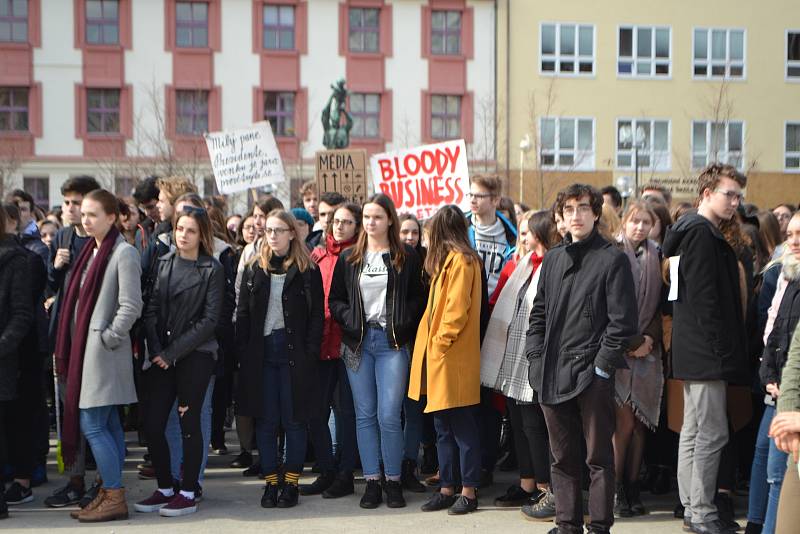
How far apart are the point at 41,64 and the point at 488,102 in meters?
16.0

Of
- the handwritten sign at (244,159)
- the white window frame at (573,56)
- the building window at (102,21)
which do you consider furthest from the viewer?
the white window frame at (573,56)

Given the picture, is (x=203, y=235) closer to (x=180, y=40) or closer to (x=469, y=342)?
(x=469, y=342)

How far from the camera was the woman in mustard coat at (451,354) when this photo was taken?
667 centimetres

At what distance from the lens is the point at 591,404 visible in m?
Result: 5.61

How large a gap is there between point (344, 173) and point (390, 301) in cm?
374

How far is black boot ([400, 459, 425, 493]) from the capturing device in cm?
746

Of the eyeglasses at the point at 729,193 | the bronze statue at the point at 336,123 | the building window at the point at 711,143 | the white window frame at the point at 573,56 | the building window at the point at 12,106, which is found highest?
the white window frame at the point at 573,56

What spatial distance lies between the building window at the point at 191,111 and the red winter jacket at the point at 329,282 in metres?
28.3

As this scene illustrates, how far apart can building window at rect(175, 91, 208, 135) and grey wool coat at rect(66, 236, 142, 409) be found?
29.0m

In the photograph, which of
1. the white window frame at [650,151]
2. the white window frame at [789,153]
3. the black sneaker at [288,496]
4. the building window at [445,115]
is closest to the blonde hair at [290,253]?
the black sneaker at [288,496]

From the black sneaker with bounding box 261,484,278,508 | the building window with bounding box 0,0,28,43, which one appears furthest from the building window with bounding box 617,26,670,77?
the black sneaker with bounding box 261,484,278,508

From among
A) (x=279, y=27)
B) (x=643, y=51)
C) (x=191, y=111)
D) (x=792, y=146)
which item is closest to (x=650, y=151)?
(x=643, y=51)

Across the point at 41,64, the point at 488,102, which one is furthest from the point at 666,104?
the point at 41,64

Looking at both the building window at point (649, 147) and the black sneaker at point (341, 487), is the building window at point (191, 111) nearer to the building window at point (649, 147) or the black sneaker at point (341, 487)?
the building window at point (649, 147)
